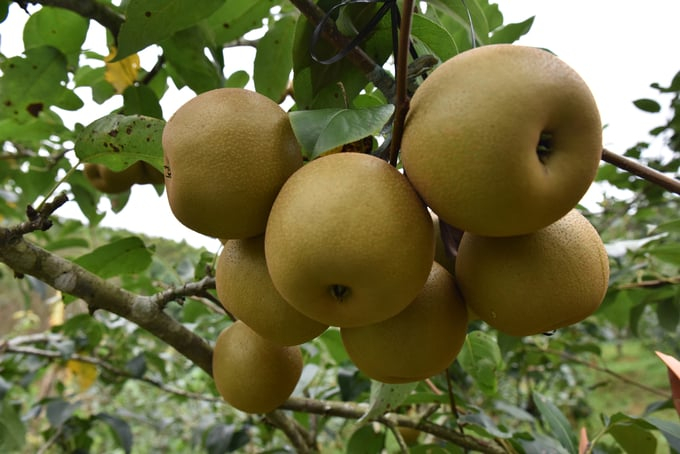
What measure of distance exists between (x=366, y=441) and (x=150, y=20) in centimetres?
111

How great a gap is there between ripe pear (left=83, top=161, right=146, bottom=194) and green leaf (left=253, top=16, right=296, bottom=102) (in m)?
0.46

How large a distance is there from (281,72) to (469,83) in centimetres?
58

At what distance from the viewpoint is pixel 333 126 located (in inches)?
24.5

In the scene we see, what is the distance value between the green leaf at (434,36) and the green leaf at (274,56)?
0.30m

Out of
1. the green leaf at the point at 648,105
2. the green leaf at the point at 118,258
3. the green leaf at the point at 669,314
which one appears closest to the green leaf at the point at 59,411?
the green leaf at the point at 118,258

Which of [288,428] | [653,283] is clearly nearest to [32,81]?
[288,428]

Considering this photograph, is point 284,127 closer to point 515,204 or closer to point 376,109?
point 376,109

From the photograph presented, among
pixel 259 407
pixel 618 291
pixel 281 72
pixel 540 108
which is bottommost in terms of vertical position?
pixel 618 291

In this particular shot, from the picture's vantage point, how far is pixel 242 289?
2.28ft

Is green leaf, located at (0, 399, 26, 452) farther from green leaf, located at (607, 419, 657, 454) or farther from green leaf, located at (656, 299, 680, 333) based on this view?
green leaf, located at (656, 299, 680, 333)

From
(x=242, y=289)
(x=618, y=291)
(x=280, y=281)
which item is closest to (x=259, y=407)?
(x=242, y=289)

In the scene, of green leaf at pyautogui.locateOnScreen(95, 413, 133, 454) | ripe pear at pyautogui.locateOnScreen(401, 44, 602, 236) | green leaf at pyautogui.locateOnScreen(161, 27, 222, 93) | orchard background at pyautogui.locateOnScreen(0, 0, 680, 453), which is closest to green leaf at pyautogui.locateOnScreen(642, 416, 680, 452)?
orchard background at pyautogui.locateOnScreen(0, 0, 680, 453)

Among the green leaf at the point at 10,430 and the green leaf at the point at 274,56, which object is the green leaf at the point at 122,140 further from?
the green leaf at the point at 10,430

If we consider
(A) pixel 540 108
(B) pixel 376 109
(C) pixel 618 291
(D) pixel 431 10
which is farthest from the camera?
(C) pixel 618 291
